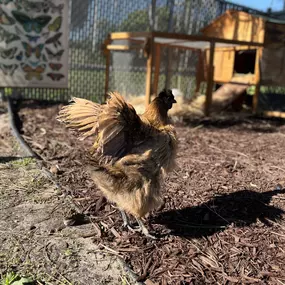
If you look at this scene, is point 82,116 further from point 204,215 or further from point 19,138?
point 19,138

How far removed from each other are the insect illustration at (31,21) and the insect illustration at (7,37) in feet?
0.97

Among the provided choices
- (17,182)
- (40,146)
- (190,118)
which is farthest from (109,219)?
(190,118)

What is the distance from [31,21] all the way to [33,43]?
18.3 inches

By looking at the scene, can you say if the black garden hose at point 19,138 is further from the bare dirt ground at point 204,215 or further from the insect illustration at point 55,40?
the insect illustration at point 55,40

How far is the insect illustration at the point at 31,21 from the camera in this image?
7508 mm

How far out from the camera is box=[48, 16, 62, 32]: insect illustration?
7.84 metres

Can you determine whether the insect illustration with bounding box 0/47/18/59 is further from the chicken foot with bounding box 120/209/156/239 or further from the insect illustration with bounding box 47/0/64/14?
the chicken foot with bounding box 120/209/156/239

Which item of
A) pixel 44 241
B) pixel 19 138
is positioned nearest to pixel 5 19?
pixel 19 138

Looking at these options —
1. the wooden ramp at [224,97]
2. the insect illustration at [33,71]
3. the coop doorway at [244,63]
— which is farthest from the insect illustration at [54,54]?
the coop doorway at [244,63]

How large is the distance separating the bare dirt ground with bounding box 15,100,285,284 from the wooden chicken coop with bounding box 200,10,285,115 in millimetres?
3161

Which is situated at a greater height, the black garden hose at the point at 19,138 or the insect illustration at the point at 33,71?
the insect illustration at the point at 33,71

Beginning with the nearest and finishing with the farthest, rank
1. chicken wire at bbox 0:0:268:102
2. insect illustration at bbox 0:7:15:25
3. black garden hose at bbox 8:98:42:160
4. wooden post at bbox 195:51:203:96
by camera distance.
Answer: black garden hose at bbox 8:98:42:160, insect illustration at bbox 0:7:15:25, chicken wire at bbox 0:0:268:102, wooden post at bbox 195:51:203:96

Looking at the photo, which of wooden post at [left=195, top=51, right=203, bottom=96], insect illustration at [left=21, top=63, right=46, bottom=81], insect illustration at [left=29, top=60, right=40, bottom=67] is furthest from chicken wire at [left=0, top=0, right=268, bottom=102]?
insect illustration at [left=29, top=60, right=40, bottom=67]

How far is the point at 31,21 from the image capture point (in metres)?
7.64
